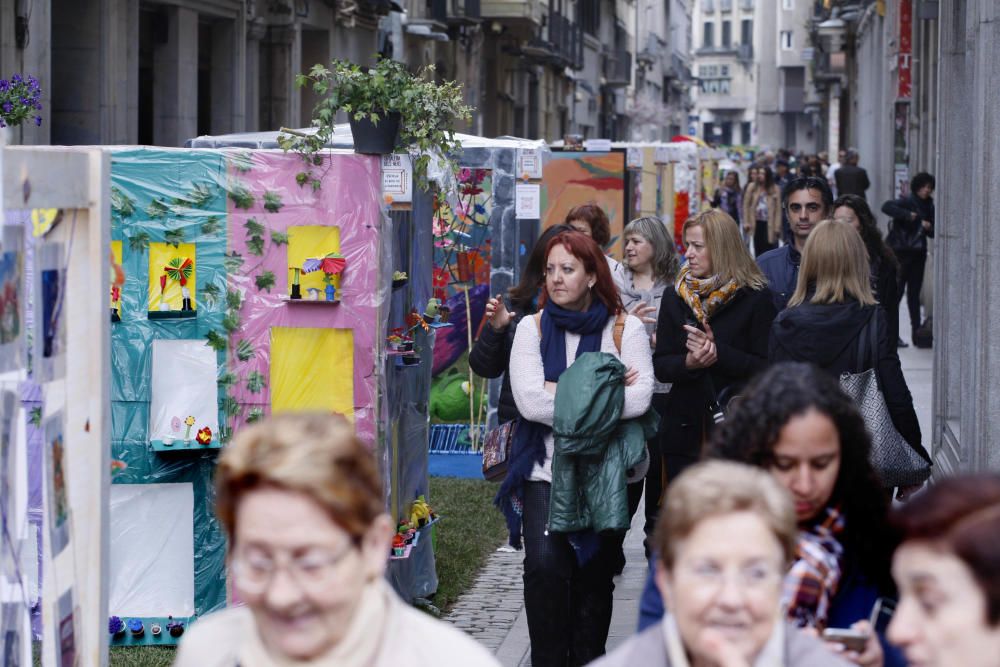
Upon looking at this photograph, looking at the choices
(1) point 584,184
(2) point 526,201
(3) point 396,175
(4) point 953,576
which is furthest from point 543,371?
(1) point 584,184

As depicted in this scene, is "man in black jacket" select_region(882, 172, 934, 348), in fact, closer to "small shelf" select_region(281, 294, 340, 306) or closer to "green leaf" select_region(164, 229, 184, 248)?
"small shelf" select_region(281, 294, 340, 306)

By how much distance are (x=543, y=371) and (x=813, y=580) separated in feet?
9.58

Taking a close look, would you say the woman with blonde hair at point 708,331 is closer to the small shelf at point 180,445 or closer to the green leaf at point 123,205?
the small shelf at point 180,445

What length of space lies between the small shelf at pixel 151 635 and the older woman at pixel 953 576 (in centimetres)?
510

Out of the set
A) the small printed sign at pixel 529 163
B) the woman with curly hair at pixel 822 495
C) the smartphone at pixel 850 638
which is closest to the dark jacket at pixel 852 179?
the small printed sign at pixel 529 163

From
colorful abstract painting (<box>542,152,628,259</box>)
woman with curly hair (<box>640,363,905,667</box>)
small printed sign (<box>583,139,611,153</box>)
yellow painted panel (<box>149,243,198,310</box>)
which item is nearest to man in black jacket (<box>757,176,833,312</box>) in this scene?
yellow painted panel (<box>149,243,198,310</box>)

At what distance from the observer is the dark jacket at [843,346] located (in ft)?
20.2

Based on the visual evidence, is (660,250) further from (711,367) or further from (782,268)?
(711,367)

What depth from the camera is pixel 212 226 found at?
22.8ft

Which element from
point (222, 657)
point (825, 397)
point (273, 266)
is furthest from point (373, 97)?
point (222, 657)

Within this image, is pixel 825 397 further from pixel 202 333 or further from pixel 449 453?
pixel 449 453

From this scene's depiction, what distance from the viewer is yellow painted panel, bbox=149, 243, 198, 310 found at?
694cm

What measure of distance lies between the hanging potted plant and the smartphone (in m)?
4.08

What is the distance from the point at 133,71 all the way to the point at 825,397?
1665 centimetres
